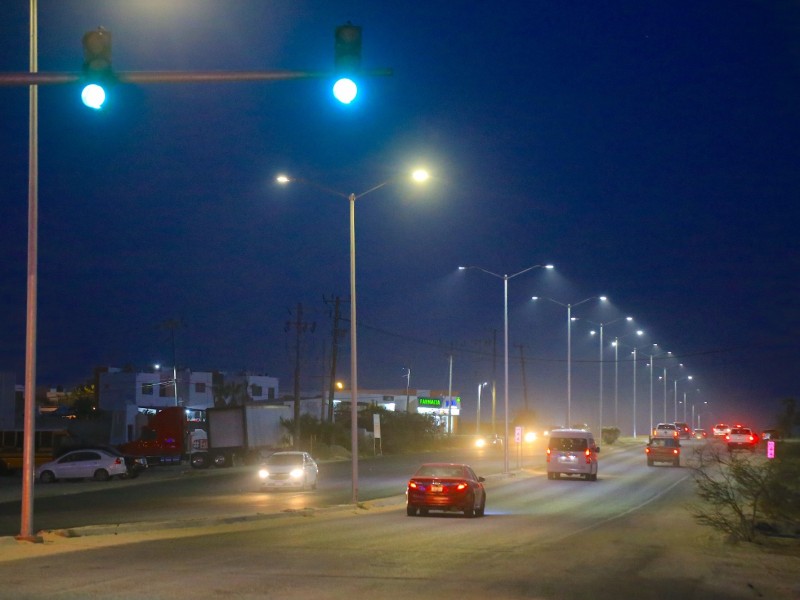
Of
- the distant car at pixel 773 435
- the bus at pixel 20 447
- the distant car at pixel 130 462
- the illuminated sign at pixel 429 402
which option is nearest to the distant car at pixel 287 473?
the distant car at pixel 130 462

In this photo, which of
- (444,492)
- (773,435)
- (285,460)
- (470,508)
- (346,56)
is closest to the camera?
(346,56)

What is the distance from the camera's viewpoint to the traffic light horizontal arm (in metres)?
11.6

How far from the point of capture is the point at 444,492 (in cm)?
2678

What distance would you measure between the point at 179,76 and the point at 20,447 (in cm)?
4946

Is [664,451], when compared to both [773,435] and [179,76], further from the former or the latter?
[179,76]

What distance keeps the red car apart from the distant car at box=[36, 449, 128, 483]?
24.9 meters

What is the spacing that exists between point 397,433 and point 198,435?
19.9 m

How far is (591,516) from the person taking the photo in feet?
92.2

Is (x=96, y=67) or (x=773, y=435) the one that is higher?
(x=96, y=67)

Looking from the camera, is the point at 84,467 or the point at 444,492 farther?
the point at 84,467

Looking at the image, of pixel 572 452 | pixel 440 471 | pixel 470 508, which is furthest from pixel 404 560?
pixel 572 452

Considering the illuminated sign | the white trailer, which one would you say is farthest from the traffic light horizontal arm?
the illuminated sign

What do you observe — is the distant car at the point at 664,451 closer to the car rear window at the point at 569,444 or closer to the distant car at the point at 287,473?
the car rear window at the point at 569,444

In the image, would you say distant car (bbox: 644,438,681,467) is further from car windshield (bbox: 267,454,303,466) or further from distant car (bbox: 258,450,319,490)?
car windshield (bbox: 267,454,303,466)
